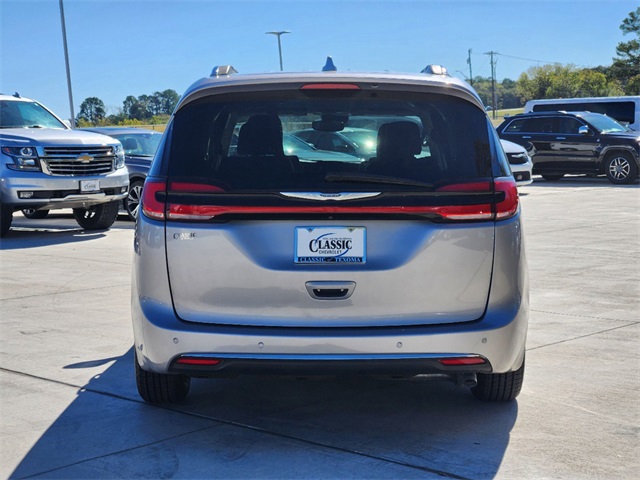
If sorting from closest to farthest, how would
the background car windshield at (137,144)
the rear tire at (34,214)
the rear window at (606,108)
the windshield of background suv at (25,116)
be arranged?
1. the windshield of background suv at (25,116)
2. the background car windshield at (137,144)
3. the rear tire at (34,214)
4. the rear window at (606,108)

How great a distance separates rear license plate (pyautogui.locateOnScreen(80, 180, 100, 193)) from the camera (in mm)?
14258

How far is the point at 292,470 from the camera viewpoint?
13.8 ft

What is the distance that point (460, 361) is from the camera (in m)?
4.44

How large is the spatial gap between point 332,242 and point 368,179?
0.32 meters

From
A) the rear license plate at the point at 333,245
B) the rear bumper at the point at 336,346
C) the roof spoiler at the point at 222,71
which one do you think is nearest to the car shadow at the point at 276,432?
the rear bumper at the point at 336,346

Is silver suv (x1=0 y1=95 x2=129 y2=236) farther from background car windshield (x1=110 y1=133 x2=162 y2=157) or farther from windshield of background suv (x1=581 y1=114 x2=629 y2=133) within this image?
windshield of background suv (x1=581 y1=114 x2=629 y2=133)

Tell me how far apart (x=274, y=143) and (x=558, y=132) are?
71.2ft

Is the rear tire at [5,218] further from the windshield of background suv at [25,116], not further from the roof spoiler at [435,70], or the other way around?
the roof spoiler at [435,70]

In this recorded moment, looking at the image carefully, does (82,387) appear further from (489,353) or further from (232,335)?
(489,353)

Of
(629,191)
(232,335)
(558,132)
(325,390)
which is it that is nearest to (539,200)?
(629,191)

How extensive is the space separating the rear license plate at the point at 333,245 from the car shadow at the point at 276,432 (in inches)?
22.3

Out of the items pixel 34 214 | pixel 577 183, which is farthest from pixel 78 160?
pixel 577 183

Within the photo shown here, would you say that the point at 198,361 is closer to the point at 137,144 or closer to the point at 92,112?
the point at 137,144

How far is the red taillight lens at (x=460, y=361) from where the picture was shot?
441 cm
